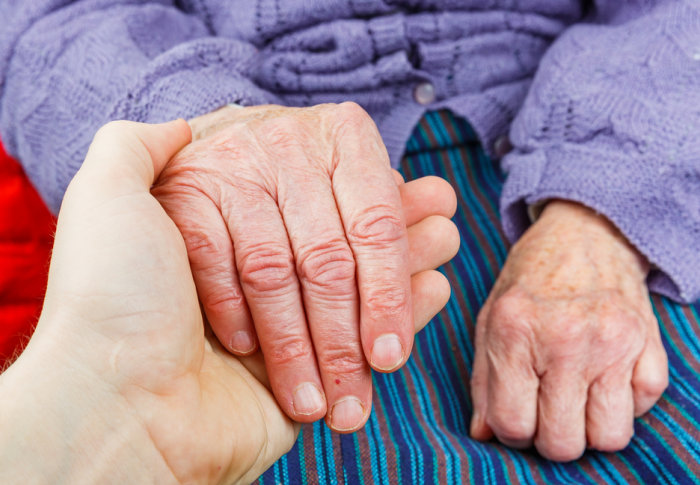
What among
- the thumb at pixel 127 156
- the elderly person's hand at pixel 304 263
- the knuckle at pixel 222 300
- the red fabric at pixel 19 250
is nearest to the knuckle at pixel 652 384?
the elderly person's hand at pixel 304 263

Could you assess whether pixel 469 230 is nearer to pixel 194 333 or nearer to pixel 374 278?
pixel 374 278

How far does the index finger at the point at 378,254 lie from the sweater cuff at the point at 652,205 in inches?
13.5

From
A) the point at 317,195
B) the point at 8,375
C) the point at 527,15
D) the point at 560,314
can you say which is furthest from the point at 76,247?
the point at 527,15

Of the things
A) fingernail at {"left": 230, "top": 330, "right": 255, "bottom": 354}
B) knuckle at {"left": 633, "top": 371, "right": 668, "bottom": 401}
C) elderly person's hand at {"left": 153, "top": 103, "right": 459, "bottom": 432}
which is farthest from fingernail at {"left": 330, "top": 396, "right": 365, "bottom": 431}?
knuckle at {"left": 633, "top": 371, "right": 668, "bottom": 401}

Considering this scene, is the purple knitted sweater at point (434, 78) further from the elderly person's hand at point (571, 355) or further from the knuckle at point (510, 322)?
the knuckle at point (510, 322)

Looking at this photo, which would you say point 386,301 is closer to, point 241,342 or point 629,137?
point 241,342

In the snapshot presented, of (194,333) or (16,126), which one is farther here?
(16,126)

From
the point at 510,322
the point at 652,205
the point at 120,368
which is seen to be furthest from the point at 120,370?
the point at 652,205

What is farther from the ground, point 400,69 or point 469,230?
point 400,69

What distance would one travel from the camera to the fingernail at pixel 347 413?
1.87 feet

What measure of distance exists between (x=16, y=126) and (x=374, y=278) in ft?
2.46

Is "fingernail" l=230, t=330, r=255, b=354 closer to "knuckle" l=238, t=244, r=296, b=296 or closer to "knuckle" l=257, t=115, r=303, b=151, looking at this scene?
"knuckle" l=238, t=244, r=296, b=296

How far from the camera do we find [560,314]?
2.35 ft

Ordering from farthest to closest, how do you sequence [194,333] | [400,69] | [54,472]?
[400,69] → [194,333] → [54,472]
